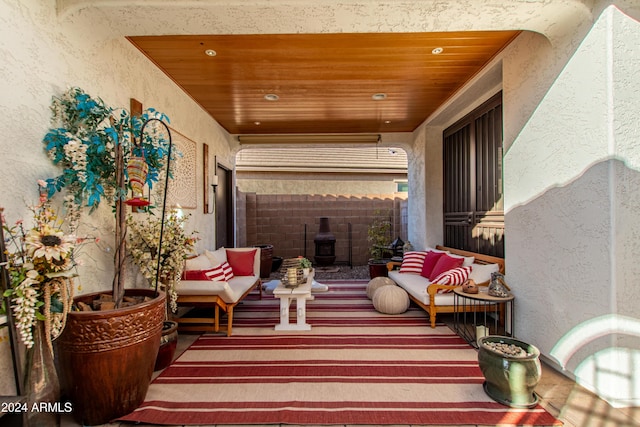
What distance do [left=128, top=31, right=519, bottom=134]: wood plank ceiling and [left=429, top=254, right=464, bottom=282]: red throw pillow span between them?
2.17 meters

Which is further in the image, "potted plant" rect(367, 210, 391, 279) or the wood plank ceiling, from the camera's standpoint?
"potted plant" rect(367, 210, 391, 279)

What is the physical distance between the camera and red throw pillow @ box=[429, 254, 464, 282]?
3.94 meters

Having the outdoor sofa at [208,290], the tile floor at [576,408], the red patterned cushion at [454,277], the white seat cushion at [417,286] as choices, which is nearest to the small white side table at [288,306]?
the outdoor sofa at [208,290]

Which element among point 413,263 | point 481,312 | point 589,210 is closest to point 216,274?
point 413,263

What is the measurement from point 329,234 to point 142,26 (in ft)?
19.9

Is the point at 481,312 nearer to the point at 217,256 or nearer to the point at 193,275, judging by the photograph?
the point at 193,275

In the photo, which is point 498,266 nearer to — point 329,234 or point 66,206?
point 66,206

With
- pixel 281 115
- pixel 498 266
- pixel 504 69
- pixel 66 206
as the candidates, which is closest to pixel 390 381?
pixel 498 266

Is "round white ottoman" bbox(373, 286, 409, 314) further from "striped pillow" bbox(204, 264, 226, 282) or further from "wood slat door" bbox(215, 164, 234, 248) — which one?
"wood slat door" bbox(215, 164, 234, 248)

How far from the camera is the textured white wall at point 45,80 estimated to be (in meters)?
1.86

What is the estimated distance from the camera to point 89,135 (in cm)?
216

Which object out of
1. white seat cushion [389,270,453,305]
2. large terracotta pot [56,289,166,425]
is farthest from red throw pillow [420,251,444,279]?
large terracotta pot [56,289,166,425]

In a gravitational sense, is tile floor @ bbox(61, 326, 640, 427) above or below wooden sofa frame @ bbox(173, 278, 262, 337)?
below

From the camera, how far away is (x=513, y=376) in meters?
2.06
